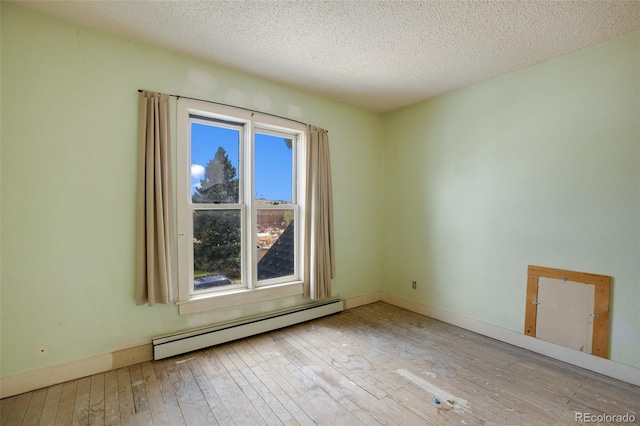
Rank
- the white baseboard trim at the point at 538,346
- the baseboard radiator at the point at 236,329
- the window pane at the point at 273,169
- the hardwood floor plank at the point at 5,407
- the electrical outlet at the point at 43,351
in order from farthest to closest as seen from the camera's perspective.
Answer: the window pane at the point at 273,169 → the baseboard radiator at the point at 236,329 → the white baseboard trim at the point at 538,346 → the electrical outlet at the point at 43,351 → the hardwood floor plank at the point at 5,407

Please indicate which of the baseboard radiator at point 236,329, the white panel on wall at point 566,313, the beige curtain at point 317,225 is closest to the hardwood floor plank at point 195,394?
the baseboard radiator at point 236,329

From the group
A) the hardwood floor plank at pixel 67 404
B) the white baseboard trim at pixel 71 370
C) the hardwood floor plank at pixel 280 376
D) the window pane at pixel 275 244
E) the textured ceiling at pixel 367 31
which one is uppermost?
the textured ceiling at pixel 367 31

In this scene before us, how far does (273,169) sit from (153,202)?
4.43ft

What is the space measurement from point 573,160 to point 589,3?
3.99 feet

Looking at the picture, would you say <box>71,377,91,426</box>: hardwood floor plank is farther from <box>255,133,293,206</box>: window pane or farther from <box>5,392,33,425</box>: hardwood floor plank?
<box>255,133,293,206</box>: window pane

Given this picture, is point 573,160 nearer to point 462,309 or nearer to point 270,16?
point 462,309

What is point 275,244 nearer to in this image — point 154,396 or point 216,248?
point 216,248

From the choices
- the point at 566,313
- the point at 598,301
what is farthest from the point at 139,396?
the point at 598,301

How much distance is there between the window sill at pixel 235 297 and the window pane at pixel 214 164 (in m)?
0.95

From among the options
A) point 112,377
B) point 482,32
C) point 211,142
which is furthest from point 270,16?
point 112,377

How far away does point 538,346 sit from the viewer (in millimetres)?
2725

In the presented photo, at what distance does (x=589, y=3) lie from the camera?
194 cm

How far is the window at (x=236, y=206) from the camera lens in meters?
2.72

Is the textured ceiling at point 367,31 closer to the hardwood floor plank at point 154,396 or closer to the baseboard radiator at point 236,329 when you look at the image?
the baseboard radiator at point 236,329
